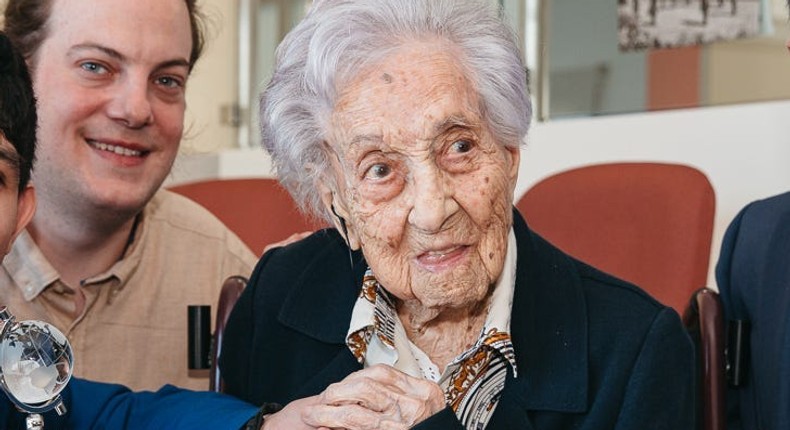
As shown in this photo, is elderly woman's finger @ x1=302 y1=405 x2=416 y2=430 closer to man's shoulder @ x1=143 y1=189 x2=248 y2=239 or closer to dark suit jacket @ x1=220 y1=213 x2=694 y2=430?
dark suit jacket @ x1=220 y1=213 x2=694 y2=430

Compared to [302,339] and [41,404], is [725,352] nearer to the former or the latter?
[302,339]

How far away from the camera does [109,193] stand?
2.18m

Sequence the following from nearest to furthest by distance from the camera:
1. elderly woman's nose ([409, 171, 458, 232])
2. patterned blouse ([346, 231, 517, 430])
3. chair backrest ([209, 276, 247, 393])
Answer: elderly woman's nose ([409, 171, 458, 232]) → patterned blouse ([346, 231, 517, 430]) → chair backrest ([209, 276, 247, 393])

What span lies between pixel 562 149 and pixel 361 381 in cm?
221

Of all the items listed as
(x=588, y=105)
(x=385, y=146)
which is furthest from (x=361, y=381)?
(x=588, y=105)

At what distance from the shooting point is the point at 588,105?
356cm

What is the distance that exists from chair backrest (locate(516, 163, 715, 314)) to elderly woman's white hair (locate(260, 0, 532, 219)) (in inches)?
29.9

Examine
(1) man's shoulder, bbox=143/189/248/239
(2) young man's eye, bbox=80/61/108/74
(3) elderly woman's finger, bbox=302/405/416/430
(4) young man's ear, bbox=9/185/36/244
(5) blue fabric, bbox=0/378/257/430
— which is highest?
(2) young man's eye, bbox=80/61/108/74

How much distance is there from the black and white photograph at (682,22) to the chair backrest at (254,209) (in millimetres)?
1373

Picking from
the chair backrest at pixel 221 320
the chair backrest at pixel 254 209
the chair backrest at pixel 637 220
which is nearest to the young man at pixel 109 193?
the chair backrest at pixel 254 209

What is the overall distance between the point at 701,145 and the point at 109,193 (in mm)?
1748

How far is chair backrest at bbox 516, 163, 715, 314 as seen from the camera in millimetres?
2264

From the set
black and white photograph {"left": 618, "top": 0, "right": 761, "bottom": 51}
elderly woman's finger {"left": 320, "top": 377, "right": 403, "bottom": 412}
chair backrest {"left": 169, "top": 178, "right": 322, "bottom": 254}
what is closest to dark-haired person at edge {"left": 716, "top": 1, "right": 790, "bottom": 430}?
elderly woman's finger {"left": 320, "top": 377, "right": 403, "bottom": 412}

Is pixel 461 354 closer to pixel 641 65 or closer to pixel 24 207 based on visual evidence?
pixel 24 207
